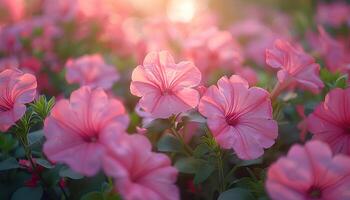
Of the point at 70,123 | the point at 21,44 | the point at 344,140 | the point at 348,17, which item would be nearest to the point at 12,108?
the point at 70,123

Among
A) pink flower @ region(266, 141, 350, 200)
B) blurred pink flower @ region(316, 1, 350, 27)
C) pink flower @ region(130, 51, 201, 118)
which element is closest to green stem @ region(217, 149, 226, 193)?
pink flower @ region(130, 51, 201, 118)

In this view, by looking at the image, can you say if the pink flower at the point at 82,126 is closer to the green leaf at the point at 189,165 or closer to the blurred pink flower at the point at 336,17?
the green leaf at the point at 189,165

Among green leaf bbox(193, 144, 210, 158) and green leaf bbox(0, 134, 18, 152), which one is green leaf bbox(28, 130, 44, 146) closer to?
green leaf bbox(0, 134, 18, 152)

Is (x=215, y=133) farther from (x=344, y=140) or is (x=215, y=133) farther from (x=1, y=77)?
(x=1, y=77)

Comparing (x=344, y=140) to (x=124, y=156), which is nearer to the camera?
(x=124, y=156)

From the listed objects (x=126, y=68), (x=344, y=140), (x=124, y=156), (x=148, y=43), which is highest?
(x=124, y=156)

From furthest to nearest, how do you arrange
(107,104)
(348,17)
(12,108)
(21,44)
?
(348,17)
(21,44)
(12,108)
(107,104)
